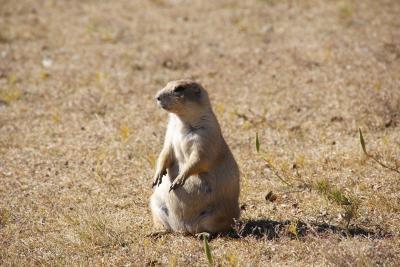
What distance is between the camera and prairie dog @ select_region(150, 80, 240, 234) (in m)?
4.80

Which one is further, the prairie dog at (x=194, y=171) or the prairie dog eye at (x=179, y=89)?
the prairie dog eye at (x=179, y=89)

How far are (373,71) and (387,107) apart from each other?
4.69 feet

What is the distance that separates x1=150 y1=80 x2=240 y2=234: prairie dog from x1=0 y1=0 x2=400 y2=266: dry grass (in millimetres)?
203

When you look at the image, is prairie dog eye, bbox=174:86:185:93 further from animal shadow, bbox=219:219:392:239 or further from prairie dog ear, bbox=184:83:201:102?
animal shadow, bbox=219:219:392:239

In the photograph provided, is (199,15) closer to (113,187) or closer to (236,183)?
(113,187)

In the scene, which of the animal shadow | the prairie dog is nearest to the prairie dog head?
the prairie dog

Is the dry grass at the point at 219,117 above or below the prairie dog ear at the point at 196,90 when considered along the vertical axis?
Result: below

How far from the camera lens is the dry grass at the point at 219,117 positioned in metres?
4.84

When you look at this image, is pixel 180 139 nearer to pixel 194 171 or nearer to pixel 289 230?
pixel 194 171

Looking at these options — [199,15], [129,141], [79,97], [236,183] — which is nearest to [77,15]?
[199,15]

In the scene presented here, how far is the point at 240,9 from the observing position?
1160cm

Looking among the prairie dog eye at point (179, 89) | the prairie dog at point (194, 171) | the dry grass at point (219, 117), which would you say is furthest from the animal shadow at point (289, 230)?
the prairie dog eye at point (179, 89)

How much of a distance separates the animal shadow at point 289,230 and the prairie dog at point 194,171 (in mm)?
137

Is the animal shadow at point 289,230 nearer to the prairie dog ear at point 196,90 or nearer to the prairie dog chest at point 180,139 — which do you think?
the prairie dog chest at point 180,139
